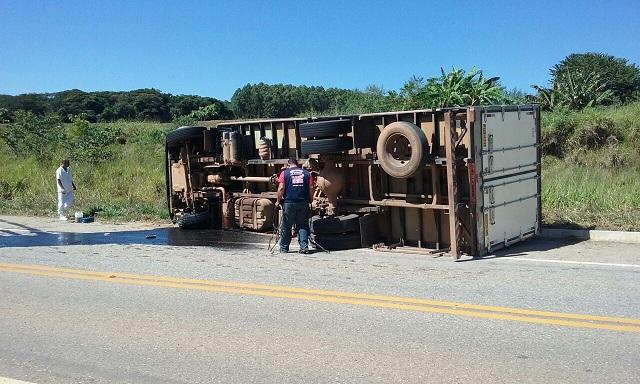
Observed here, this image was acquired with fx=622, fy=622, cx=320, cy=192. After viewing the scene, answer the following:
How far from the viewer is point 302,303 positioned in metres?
7.01

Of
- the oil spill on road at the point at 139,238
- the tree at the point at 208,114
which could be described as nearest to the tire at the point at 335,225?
the oil spill on road at the point at 139,238

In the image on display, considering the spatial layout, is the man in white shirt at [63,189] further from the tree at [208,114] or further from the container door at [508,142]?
the tree at [208,114]

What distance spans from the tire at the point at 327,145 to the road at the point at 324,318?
196 centimetres

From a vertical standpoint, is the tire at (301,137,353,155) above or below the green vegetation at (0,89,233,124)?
below

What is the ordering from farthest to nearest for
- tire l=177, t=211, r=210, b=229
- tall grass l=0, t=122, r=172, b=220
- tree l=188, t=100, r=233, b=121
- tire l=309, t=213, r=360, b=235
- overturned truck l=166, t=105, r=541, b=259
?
tree l=188, t=100, r=233, b=121 < tall grass l=0, t=122, r=172, b=220 < tire l=177, t=211, r=210, b=229 < tire l=309, t=213, r=360, b=235 < overturned truck l=166, t=105, r=541, b=259

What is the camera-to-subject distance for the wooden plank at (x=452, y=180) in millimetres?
9883

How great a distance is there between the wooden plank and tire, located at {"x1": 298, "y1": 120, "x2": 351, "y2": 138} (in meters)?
2.05

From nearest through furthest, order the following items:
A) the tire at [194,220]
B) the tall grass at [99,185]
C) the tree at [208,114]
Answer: the tire at [194,220] → the tall grass at [99,185] → the tree at [208,114]

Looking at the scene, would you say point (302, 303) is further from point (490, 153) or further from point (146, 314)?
point (490, 153)

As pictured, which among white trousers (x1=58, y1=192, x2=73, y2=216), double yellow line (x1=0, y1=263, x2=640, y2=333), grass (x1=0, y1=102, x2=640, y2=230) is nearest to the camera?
double yellow line (x1=0, y1=263, x2=640, y2=333)

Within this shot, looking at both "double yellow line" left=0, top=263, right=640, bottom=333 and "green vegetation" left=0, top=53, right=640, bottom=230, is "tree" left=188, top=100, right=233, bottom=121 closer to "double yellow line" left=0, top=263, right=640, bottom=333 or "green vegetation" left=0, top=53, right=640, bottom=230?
"green vegetation" left=0, top=53, right=640, bottom=230

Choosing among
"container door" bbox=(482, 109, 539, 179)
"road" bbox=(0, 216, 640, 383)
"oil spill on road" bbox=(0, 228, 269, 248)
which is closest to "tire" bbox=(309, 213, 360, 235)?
"road" bbox=(0, 216, 640, 383)

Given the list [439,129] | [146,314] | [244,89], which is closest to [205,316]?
[146,314]

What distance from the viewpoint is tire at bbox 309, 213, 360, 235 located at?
A: 36.5ft
